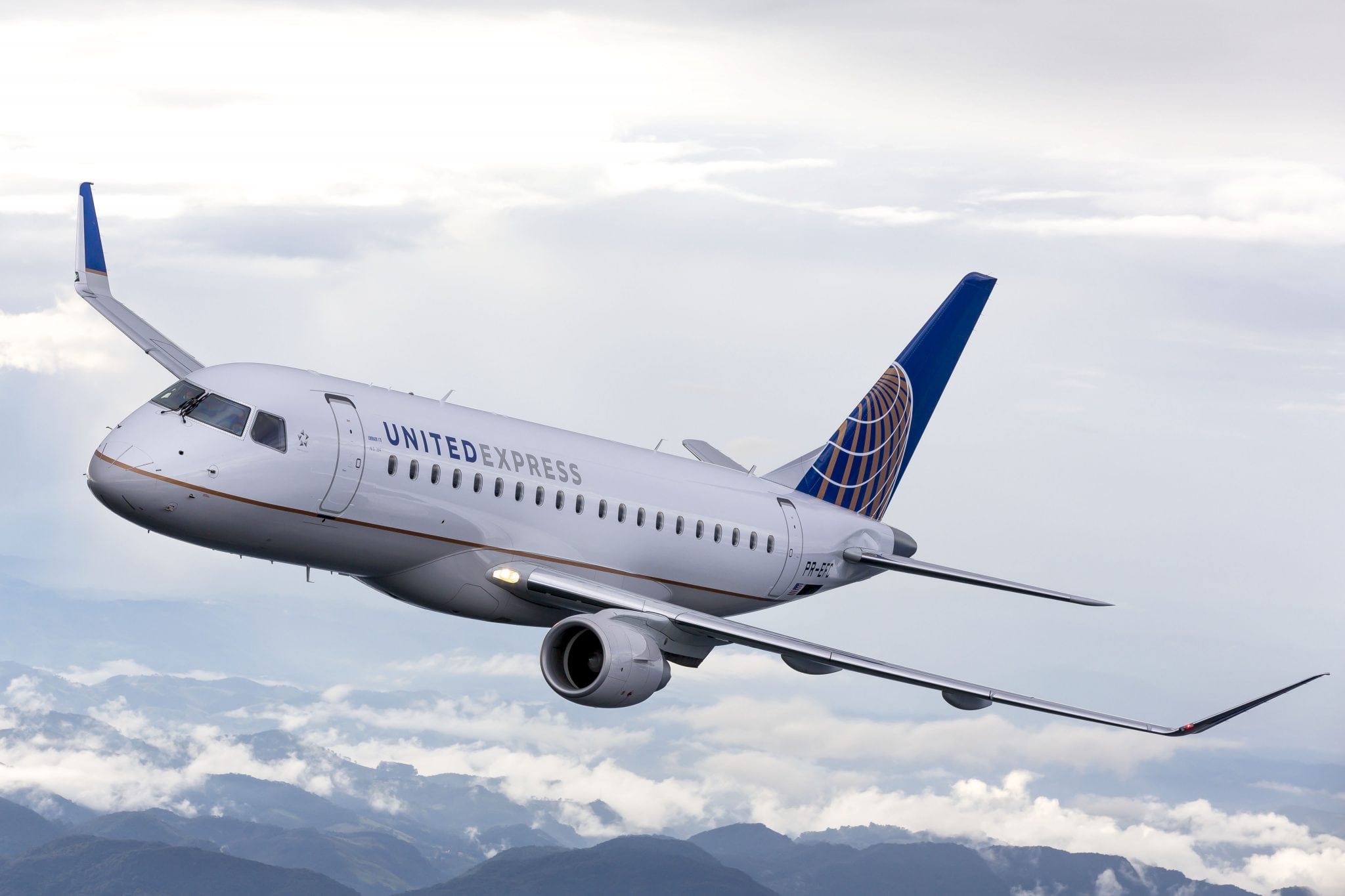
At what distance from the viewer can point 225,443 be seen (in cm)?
3044

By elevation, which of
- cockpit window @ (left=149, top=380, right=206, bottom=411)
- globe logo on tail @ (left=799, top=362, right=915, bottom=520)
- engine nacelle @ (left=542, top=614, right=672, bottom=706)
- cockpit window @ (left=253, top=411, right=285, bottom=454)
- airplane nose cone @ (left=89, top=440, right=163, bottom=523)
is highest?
globe logo on tail @ (left=799, top=362, right=915, bottom=520)

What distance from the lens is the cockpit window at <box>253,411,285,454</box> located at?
3066 cm

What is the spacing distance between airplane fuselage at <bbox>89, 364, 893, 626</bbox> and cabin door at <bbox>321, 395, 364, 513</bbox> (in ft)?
0.10

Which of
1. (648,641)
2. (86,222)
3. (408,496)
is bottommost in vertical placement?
(648,641)

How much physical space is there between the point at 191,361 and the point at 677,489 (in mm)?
13102

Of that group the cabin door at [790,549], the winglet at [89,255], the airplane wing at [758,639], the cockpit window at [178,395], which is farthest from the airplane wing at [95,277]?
the cabin door at [790,549]

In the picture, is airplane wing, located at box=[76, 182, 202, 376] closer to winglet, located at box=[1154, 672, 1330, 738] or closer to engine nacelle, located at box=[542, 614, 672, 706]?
engine nacelle, located at box=[542, 614, 672, 706]

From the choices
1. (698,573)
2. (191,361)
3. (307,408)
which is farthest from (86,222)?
(698,573)

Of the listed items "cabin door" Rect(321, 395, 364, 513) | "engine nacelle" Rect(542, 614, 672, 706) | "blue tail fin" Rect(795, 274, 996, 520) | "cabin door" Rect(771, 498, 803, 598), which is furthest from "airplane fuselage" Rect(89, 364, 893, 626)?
"blue tail fin" Rect(795, 274, 996, 520)

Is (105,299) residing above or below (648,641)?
above

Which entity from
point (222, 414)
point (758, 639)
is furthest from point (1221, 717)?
point (222, 414)

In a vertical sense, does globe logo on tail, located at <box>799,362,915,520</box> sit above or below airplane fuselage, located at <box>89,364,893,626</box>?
above

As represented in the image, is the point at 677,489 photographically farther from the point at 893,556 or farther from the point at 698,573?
→ the point at 893,556

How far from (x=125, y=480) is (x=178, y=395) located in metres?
2.35
